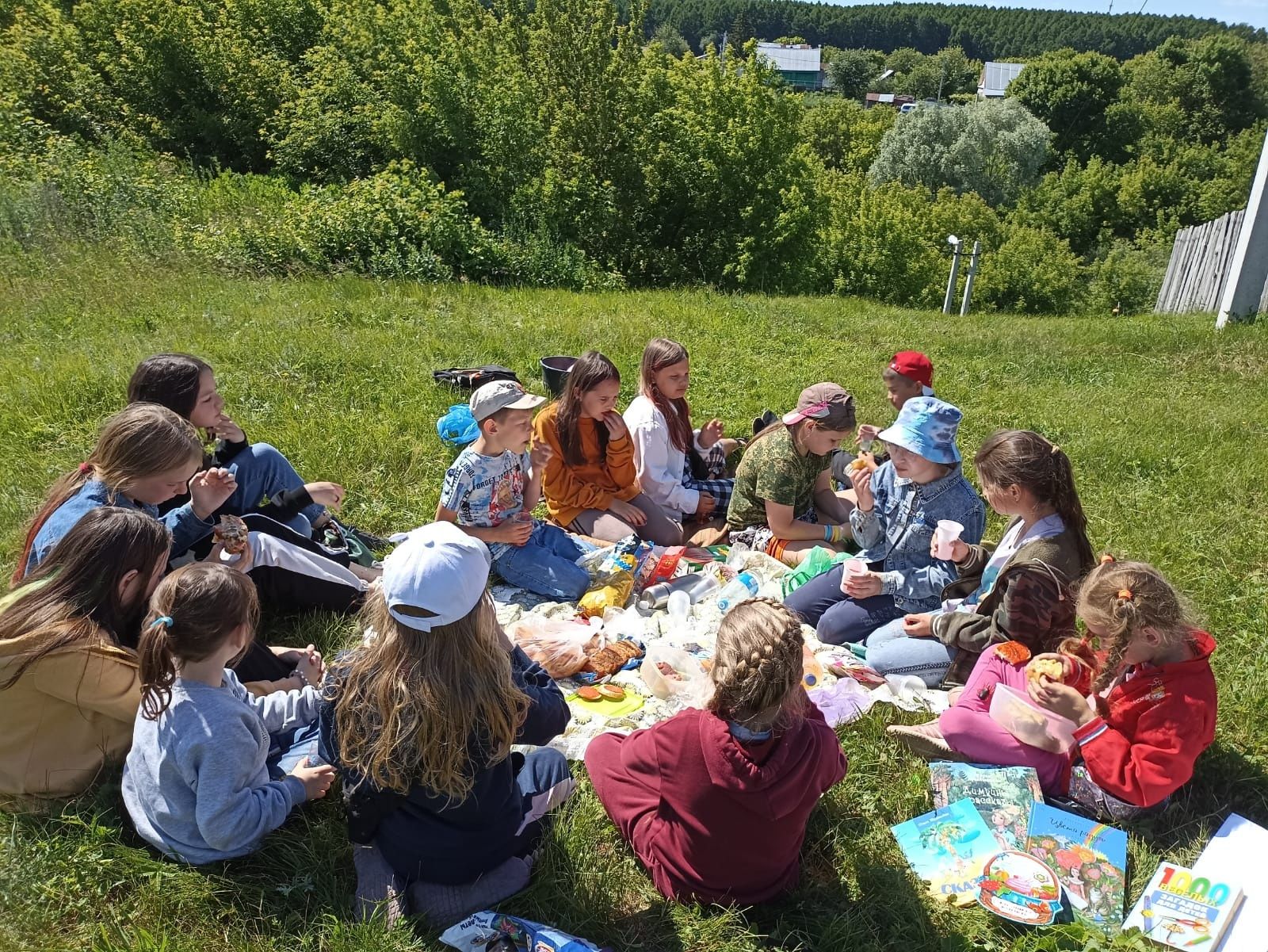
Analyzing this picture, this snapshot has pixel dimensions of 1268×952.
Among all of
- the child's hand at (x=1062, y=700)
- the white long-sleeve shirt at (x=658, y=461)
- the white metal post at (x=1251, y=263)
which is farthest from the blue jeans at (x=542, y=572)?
the white metal post at (x=1251, y=263)

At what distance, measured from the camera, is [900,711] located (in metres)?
3.72

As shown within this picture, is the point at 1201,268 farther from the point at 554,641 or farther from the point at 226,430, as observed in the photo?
the point at 226,430

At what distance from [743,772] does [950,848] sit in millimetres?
1087

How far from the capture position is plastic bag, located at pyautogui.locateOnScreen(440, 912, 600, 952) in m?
2.43

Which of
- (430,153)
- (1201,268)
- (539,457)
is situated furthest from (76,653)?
(1201,268)

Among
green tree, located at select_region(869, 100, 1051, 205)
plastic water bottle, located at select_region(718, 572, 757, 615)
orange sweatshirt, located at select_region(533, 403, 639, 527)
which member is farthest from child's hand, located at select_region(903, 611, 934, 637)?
green tree, located at select_region(869, 100, 1051, 205)

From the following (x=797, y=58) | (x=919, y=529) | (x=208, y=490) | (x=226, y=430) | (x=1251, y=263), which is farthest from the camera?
(x=797, y=58)

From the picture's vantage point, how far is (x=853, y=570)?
4.24m

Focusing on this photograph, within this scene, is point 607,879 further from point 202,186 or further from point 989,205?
point 989,205

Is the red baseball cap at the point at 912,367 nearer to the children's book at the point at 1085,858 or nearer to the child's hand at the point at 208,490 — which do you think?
the children's book at the point at 1085,858

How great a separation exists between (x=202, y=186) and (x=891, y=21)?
180m

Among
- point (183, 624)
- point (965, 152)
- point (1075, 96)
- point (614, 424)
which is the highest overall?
point (1075, 96)

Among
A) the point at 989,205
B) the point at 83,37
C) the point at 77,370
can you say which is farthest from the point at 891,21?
the point at 77,370

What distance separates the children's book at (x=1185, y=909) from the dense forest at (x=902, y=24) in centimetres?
15479
